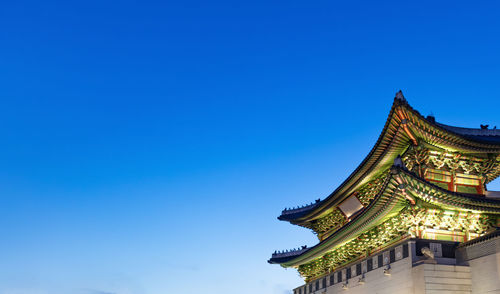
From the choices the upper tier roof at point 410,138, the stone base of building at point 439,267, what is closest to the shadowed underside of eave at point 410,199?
the stone base of building at point 439,267

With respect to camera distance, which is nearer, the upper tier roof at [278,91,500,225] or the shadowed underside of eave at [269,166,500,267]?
the shadowed underside of eave at [269,166,500,267]

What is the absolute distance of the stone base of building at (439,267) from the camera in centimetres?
2209

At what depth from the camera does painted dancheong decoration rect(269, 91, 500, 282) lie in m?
23.4

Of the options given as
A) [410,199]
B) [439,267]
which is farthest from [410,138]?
[439,267]

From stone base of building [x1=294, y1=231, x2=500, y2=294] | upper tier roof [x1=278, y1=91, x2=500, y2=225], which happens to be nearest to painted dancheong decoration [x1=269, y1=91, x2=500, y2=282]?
upper tier roof [x1=278, y1=91, x2=500, y2=225]

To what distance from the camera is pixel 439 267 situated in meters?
22.8

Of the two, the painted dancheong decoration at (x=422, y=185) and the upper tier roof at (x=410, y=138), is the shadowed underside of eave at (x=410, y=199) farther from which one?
the upper tier roof at (x=410, y=138)

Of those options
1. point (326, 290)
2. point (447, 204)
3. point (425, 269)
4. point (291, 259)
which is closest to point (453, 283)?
point (425, 269)

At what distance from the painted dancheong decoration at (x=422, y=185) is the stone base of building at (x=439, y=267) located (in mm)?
716

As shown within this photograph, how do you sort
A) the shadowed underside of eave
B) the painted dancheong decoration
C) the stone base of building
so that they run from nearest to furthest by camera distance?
the stone base of building → the shadowed underside of eave → the painted dancheong decoration

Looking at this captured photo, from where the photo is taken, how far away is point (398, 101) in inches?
911

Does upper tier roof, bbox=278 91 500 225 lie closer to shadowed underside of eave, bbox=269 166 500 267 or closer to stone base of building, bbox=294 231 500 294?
shadowed underside of eave, bbox=269 166 500 267

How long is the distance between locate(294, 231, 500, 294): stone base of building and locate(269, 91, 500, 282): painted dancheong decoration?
0.72 metres

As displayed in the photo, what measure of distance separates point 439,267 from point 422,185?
3.92m
